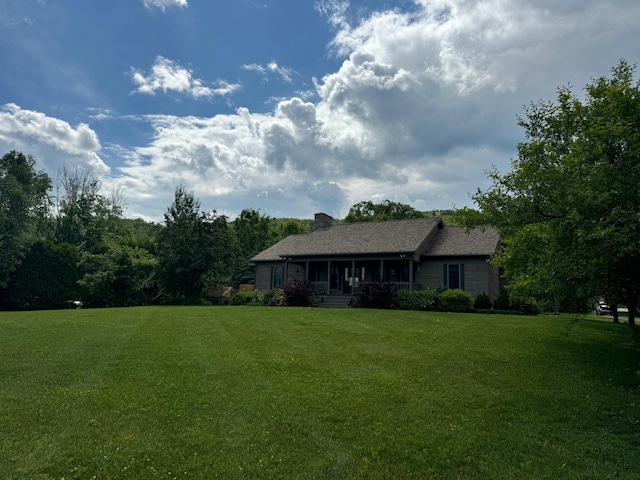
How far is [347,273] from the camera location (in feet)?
95.1

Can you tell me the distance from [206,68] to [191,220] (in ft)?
52.1

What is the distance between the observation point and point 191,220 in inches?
1243

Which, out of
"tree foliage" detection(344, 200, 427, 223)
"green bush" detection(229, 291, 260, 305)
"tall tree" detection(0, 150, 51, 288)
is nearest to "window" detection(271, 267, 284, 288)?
"green bush" detection(229, 291, 260, 305)

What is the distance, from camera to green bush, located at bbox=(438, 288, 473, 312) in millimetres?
21562

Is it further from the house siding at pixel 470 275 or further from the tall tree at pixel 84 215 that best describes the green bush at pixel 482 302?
the tall tree at pixel 84 215

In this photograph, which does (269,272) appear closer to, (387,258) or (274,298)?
(274,298)

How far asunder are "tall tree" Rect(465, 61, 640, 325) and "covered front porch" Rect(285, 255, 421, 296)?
1439 centimetres

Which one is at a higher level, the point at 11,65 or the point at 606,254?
the point at 11,65

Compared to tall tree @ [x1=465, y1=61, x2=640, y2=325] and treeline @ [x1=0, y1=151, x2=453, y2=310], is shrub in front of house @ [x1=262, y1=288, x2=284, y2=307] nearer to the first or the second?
treeline @ [x1=0, y1=151, x2=453, y2=310]

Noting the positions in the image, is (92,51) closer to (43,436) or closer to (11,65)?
(11,65)

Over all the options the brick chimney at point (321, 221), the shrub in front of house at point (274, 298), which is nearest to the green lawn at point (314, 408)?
the shrub in front of house at point (274, 298)

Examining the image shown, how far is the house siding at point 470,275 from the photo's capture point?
2347 centimetres

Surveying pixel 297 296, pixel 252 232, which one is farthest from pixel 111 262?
pixel 252 232

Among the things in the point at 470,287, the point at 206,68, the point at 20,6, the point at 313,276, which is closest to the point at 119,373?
the point at 20,6
